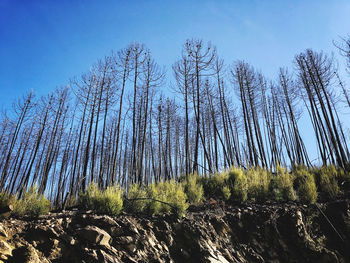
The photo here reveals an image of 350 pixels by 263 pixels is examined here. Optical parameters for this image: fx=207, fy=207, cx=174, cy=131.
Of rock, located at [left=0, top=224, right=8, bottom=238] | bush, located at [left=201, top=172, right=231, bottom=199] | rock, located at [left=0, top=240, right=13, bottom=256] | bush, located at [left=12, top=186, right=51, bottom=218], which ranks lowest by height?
rock, located at [left=0, top=240, right=13, bottom=256]

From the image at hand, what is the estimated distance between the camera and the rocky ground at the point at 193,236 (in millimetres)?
2377

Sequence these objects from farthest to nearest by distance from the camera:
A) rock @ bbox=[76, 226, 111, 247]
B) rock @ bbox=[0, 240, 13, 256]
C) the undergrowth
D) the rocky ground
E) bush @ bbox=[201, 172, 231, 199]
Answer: bush @ bbox=[201, 172, 231, 199] → the undergrowth → rock @ bbox=[76, 226, 111, 247] → the rocky ground → rock @ bbox=[0, 240, 13, 256]

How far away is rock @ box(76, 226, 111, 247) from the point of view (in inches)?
101

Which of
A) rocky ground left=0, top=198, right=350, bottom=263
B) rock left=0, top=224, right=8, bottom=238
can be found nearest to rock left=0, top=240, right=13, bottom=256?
rocky ground left=0, top=198, right=350, bottom=263

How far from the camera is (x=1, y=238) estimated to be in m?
2.17

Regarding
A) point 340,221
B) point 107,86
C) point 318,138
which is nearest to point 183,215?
point 340,221

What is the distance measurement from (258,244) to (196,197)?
1599 mm

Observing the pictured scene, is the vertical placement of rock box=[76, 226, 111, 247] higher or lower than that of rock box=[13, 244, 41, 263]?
higher

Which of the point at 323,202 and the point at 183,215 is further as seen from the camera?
the point at 323,202

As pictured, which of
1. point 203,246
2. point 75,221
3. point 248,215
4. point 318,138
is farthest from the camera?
point 318,138

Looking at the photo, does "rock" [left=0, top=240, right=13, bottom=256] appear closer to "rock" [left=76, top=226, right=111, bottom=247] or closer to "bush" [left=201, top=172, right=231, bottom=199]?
"rock" [left=76, top=226, right=111, bottom=247]

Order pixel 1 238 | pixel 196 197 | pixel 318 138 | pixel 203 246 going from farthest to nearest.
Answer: pixel 318 138 < pixel 196 197 < pixel 203 246 < pixel 1 238

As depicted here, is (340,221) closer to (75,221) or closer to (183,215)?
(183,215)

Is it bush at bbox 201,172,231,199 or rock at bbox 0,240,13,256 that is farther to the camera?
bush at bbox 201,172,231,199
